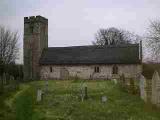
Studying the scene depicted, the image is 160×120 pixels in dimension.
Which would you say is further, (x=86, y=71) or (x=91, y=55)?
(x=91, y=55)

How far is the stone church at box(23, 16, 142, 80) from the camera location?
4931 cm

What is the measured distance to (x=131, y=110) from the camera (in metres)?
20.2

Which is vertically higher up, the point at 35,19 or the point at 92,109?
the point at 35,19

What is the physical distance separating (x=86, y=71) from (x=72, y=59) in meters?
3.31

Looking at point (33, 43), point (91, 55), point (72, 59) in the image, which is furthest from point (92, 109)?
point (33, 43)

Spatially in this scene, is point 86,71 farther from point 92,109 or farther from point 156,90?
point 92,109

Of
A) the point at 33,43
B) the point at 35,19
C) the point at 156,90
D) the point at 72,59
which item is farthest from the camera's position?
the point at 33,43

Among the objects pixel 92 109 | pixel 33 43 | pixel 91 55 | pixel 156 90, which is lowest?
pixel 92 109

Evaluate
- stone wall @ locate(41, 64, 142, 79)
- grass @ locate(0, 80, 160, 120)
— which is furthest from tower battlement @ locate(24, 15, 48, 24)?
grass @ locate(0, 80, 160, 120)

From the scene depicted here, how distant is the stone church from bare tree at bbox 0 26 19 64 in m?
1.87

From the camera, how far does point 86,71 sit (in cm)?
5103

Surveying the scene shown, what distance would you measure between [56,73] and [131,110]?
33.2m

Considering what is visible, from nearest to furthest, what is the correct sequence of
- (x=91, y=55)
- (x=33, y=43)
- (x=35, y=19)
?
(x=91, y=55) → (x=35, y=19) → (x=33, y=43)

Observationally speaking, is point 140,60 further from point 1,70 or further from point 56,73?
point 1,70
